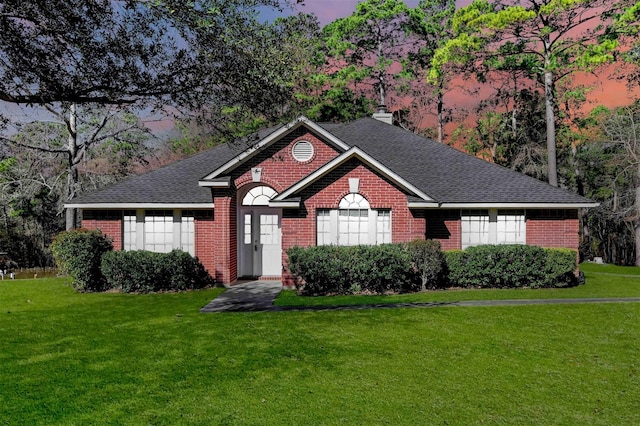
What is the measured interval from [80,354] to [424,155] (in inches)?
620

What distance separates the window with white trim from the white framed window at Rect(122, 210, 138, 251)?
688 centimetres

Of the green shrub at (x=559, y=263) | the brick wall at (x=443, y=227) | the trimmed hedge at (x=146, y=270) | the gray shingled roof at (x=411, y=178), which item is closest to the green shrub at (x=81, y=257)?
the trimmed hedge at (x=146, y=270)

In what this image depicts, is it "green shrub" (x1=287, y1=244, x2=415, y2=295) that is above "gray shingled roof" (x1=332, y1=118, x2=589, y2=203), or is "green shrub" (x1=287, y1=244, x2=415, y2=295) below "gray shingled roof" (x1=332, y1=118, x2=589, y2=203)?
below

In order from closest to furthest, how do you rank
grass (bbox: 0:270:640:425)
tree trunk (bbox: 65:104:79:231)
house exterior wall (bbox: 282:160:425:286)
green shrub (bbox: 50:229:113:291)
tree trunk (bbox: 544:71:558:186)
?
grass (bbox: 0:270:640:425) < green shrub (bbox: 50:229:113:291) < house exterior wall (bbox: 282:160:425:286) < tree trunk (bbox: 544:71:558:186) < tree trunk (bbox: 65:104:79:231)

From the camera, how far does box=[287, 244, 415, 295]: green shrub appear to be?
13852mm

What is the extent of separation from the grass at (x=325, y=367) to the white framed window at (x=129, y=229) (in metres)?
5.18

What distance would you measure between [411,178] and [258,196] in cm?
603

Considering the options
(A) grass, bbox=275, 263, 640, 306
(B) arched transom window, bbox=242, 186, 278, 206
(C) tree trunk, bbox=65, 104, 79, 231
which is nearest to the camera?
(A) grass, bbox=275, 263, 640, 306

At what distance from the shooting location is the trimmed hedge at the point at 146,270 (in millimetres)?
14805

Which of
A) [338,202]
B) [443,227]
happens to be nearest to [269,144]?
[338,202]

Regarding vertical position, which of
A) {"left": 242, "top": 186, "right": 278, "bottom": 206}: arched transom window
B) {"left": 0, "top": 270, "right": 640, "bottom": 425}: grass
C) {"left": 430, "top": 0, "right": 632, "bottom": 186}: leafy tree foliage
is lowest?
{"left": 0, "top": 270, "right": 640, "bottom": 425}: grass

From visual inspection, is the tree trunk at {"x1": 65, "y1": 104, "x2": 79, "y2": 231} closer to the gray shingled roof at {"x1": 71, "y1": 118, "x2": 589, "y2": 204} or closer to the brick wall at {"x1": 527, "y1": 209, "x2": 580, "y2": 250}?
the gray shingled roof at {"x1": 71, "y1": 118, "x2": 589, "y2": 204}

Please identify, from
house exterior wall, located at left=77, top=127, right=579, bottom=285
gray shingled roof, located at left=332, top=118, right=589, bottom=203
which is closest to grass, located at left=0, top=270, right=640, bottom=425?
house exterior wall, located at left=77, top=127, right=579, bottom=285

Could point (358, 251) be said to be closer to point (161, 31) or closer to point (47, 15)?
point (161, 31)
